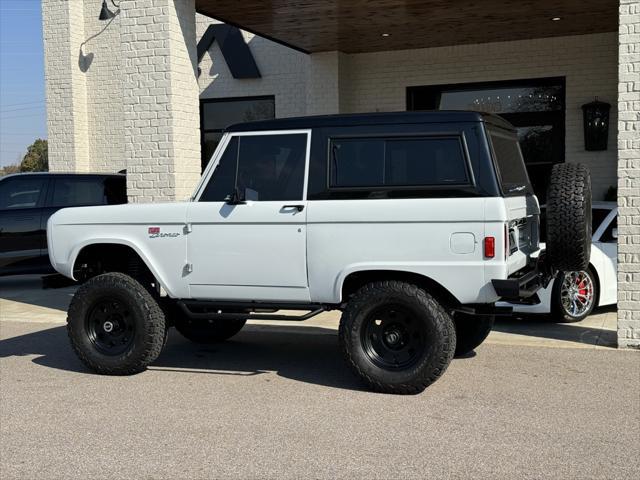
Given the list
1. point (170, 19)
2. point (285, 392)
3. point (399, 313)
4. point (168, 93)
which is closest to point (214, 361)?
point (285, 392)

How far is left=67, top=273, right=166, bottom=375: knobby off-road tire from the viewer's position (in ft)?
22.9

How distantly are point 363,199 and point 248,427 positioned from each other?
2019mm

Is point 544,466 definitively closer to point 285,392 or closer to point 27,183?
point 285,392

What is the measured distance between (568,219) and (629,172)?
183cm

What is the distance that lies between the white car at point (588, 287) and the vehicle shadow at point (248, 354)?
93.8 inches

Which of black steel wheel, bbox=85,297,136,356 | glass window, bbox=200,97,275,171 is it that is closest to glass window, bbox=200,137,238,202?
black steel wheel, bbox=85,297,136,356

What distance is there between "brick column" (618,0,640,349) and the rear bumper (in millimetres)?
1377

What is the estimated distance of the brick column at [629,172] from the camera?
7891mm

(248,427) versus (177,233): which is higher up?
(177,233)

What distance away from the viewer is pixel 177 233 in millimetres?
6930

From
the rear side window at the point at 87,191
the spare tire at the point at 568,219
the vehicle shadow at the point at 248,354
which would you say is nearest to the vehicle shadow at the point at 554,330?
the spare tire at the point at 568,219

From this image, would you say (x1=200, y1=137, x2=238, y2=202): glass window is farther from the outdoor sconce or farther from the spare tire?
the outdoor sconce

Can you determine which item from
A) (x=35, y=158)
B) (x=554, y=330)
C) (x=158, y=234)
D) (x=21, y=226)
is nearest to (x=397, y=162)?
(x=158, y=234)

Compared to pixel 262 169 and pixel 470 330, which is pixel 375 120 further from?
pixel 470 330
